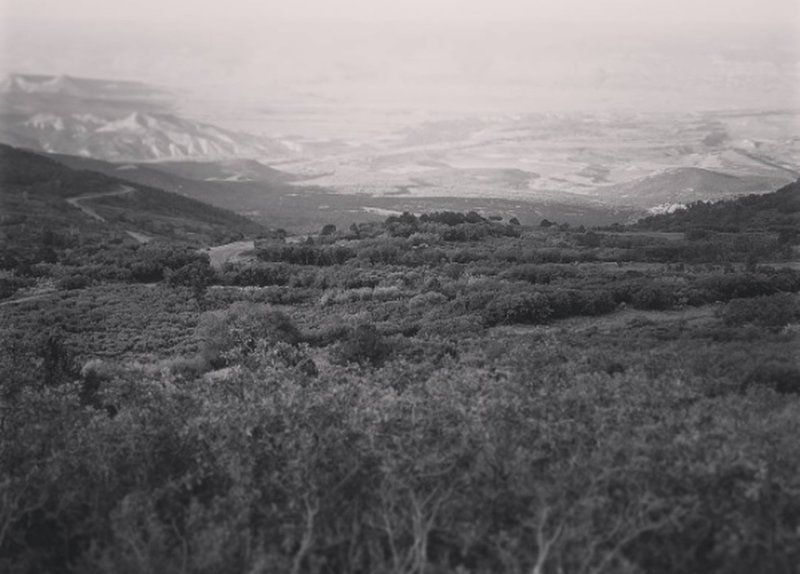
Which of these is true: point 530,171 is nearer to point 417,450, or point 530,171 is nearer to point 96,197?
point 96,197

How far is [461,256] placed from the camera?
4744 cm

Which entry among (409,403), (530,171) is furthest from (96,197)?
(409,403)

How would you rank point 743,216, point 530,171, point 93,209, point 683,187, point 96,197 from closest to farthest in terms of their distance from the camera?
point 743,216, point 93,209, point 96,197, point 683,187, point 530,171

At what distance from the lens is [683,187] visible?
342 feet

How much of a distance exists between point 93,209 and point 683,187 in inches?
2906

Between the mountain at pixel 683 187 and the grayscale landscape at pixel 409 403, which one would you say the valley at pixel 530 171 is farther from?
the grayscale landscape at pixel 409 403

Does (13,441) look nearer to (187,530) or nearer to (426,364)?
(187,530)

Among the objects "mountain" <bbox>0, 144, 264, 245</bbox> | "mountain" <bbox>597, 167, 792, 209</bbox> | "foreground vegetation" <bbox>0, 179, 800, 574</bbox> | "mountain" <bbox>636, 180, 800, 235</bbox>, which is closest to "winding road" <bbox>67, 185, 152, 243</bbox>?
"mountain" <bbox>0, 144, 264, 245</bbox>

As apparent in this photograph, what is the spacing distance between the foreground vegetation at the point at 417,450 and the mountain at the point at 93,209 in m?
42.3

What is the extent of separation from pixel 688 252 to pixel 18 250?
43925mm

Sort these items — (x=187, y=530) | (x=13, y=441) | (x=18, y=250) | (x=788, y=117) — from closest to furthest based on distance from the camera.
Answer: (x=187, y=530), (x=13, y=441), (x=18, y=250), (x=788, y=117)

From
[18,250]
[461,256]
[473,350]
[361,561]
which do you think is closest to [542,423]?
[361,561]

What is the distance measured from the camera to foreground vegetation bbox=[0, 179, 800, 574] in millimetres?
13125

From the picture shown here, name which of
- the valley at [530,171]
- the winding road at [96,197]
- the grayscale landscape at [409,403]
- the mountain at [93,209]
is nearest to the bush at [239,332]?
the grayscale landscape at [409,403]
